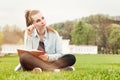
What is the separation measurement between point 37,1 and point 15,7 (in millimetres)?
252

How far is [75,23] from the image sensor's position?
4277mm

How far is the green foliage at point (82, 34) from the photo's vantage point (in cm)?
432

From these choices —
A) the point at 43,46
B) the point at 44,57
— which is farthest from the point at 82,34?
the point at 44,57

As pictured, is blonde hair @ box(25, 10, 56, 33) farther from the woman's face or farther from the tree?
the tree

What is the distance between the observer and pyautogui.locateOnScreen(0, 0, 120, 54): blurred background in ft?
12.2

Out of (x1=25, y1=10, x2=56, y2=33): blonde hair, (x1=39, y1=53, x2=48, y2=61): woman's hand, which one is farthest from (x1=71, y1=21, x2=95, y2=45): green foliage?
(x1=39, y1=53, x2=48, y2=61): woman's hand

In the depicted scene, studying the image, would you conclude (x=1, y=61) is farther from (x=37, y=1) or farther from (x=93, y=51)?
(x=93, y=51)

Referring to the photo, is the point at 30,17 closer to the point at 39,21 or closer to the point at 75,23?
the point at 39,21

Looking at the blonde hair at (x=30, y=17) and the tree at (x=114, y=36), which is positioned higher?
the blonde hair at (x=30, y=17)

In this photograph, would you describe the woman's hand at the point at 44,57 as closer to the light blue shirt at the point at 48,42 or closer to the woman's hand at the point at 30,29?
the light blue shirt at the point at 48,42

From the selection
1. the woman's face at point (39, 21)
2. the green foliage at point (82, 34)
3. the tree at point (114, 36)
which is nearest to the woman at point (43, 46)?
the woman's face at point (39, 21)

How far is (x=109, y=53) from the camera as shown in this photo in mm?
4504

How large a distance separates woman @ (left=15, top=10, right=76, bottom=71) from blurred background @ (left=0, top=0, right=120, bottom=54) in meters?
0.42

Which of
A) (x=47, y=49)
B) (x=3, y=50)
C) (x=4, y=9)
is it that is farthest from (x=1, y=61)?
(x=47, y=49)
